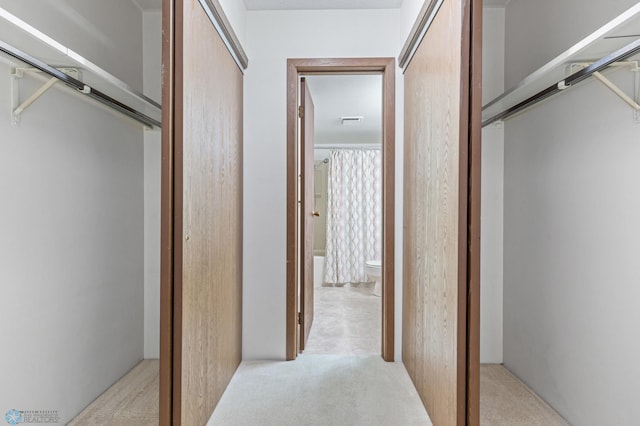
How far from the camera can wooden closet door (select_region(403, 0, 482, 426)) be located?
136 cm

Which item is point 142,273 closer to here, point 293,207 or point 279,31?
point 293,207

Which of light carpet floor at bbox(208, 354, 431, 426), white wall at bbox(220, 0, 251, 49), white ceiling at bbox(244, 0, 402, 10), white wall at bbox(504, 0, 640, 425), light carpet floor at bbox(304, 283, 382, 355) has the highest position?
white ceiling at bbox(244, 0, 402, 10)

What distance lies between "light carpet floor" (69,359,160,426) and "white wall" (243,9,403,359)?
1224mm

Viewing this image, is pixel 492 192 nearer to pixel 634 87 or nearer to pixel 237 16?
pixel 634 87

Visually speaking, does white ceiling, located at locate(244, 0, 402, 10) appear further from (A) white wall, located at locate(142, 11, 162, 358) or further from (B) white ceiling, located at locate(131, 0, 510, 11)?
(A) white wall, located at locate(142, 11, 162, 358)

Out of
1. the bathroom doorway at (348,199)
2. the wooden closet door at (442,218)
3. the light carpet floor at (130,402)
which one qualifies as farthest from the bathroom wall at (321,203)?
the light carpet floor at (130,402)

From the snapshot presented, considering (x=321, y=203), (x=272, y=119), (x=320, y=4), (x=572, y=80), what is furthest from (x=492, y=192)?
(x=321, y=203)

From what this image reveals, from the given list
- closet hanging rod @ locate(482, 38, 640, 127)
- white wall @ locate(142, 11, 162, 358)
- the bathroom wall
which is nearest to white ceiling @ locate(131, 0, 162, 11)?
white wall @ locate(142, 11, 162, 358)

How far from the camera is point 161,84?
129 cm

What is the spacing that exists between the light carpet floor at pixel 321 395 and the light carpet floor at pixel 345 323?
0.72ft

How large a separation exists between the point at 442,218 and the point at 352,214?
3524 millimetres

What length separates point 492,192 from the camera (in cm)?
152

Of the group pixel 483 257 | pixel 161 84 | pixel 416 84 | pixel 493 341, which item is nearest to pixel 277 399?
pixel 493 341

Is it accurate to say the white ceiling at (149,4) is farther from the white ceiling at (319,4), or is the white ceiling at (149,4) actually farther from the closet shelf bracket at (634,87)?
the closet shelf bracket at (634,87)
